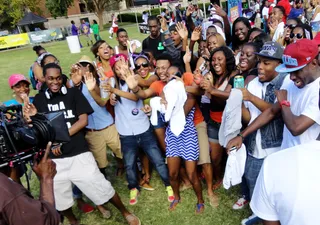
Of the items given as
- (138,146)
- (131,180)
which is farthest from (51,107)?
(131,180)

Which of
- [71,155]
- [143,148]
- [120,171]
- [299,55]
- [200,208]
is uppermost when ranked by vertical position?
[299,55]

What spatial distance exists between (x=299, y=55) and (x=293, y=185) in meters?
1.21

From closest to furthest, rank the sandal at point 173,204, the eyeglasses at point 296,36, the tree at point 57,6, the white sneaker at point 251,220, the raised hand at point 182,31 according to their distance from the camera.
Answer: the white sneaker at point 251,220 < the sandal at point 173,204 < the eyeglasses at point 296,36 < the raised hand at point 182,31 < the tree at point 57,6

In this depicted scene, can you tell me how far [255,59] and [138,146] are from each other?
186cm

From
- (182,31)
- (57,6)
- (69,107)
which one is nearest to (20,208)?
(69,107)

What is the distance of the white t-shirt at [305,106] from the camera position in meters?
2.15

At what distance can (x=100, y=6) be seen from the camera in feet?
132

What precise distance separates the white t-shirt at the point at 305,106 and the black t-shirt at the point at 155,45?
10.9 feet

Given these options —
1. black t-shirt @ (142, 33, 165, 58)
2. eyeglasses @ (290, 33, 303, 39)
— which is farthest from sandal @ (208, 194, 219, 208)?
black t-shirt @ (142, 33, 165, 58)

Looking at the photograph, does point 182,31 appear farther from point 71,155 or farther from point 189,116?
point 71,155

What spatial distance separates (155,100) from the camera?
3283mm

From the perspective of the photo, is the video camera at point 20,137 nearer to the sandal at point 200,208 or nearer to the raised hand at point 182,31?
the sandal at point 200,208

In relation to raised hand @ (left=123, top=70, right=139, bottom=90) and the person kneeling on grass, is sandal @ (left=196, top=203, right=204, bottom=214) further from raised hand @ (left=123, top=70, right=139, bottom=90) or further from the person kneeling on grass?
raised hand @ (left=123, top=70, right=139, bottom=90)

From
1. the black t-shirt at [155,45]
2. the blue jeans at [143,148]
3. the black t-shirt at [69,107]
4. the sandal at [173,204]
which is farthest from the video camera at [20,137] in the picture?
the black t-shirt at [155,45]
